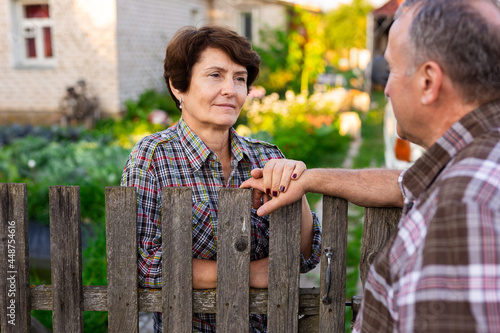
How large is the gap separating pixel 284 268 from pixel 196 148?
1.77 ft

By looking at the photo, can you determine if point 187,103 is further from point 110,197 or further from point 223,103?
point 110,197

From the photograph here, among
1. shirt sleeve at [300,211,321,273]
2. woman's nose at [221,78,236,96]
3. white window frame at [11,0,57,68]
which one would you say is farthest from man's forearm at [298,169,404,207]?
white window frame at [11,0,57,68]

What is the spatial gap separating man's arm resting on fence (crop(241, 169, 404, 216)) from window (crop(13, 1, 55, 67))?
11118 millimetres

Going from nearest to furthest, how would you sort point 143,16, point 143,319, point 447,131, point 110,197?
point 447,131 → point 110,197 → point 143,319 → point 143,16

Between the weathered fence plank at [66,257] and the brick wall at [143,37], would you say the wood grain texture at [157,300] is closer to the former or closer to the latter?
the weathered fence plank at [66,257]

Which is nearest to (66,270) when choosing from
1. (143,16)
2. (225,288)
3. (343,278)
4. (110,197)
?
(110,197)

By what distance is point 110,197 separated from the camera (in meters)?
1.67

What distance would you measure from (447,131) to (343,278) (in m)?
0.77

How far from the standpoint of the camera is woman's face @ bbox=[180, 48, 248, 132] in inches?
78.0

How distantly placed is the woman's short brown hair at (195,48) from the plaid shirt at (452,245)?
1048mm

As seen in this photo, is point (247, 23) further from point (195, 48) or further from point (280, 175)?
point (280, 175)

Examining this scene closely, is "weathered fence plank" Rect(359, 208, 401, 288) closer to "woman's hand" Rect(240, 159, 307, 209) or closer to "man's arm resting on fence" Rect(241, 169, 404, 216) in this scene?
"man's arm resting on fence" Rect(241, 169, 404, 216)

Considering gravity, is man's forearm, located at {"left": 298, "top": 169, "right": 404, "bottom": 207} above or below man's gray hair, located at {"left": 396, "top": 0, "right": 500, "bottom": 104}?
below

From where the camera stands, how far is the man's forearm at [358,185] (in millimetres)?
1607
